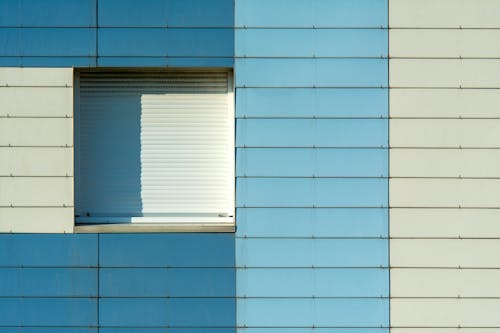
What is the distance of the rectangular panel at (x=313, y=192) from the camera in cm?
660

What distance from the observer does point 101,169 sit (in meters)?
6.79

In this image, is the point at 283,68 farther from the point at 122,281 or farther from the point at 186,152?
the point at 122,281

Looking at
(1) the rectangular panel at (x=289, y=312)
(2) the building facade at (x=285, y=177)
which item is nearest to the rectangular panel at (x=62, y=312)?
(2) the building facade at (x=285, y=177)

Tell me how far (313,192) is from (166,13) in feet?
7.31

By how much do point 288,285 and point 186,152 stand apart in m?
1.64

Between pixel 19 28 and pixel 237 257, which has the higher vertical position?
pixel 19 28

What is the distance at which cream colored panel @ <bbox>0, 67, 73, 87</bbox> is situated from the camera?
21.6ft
